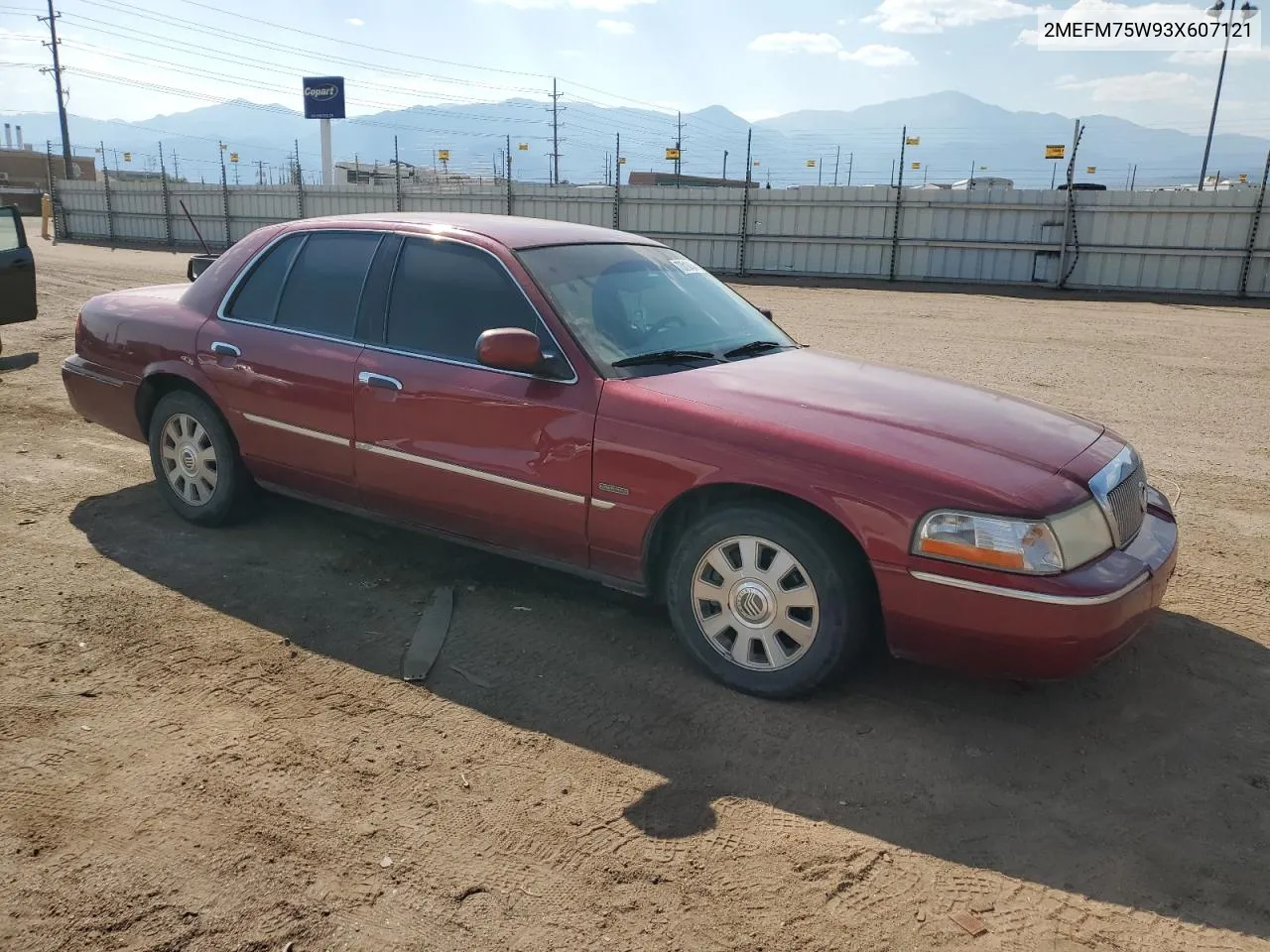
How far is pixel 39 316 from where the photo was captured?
12844 millimetres

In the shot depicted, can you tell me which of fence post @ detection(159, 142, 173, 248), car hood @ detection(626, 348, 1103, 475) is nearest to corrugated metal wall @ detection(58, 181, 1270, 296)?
fence post @ detection(159, 142, 173, 248)

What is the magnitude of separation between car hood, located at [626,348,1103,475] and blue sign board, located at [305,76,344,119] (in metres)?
36.8

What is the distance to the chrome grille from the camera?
3410mm

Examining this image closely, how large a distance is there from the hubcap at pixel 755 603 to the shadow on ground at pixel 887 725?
7.8 inches

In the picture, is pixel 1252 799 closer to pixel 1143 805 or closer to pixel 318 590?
pixel 1143 805

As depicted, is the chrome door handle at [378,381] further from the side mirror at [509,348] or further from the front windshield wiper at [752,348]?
the front windshield wiper at [752,348]

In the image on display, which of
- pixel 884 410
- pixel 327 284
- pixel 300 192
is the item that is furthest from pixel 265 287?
pixel 300 192

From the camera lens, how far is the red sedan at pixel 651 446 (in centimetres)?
315

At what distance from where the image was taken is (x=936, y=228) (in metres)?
22.8

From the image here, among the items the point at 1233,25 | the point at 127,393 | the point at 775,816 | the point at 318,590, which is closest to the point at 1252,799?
the point at 775,816

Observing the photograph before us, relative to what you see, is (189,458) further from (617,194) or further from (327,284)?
(617,194)

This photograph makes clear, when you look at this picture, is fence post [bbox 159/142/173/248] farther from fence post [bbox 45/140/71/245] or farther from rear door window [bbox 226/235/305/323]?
rear door window [bbox 226/235/305/323]

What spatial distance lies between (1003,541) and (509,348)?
1.88 meters

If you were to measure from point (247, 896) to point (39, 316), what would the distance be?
1284 cm
